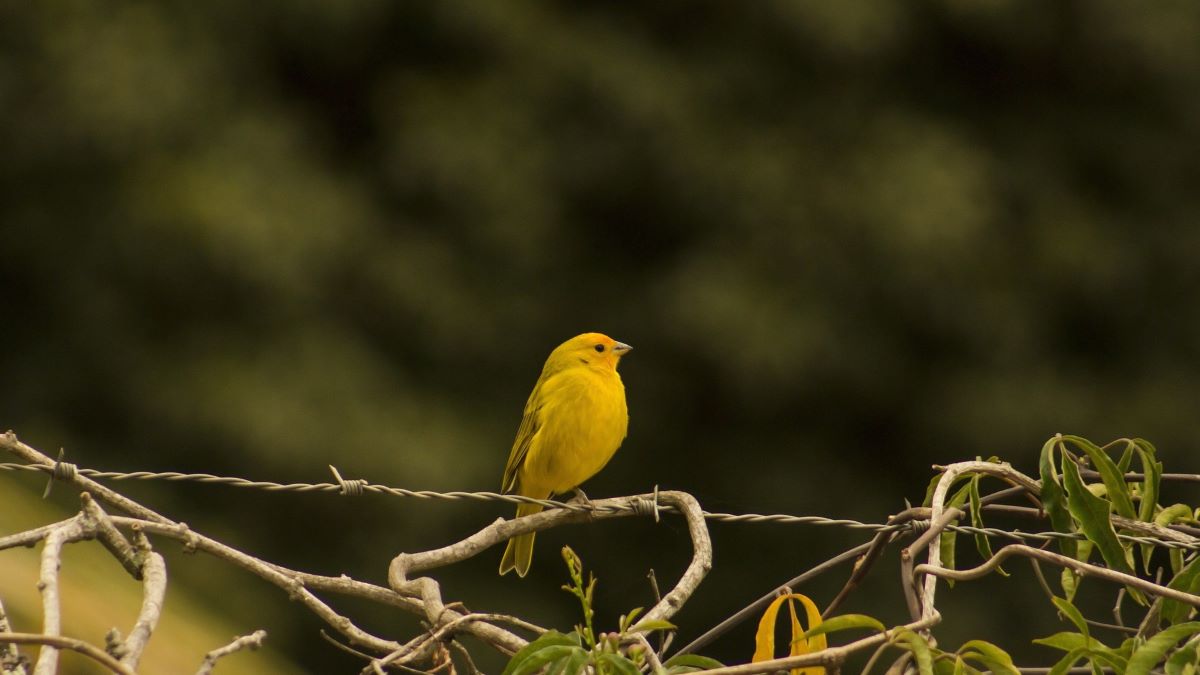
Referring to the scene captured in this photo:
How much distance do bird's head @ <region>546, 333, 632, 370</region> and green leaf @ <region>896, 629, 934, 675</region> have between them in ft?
8.09

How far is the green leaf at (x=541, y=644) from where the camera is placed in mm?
1630

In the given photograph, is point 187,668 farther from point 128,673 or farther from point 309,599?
point 128,673

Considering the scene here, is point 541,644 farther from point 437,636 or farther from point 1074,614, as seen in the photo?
point 1074,614

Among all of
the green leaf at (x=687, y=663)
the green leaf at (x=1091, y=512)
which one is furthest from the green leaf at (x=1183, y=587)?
the green leaf at (x=687, y=663)

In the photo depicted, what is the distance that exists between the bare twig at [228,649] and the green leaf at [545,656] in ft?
1.02

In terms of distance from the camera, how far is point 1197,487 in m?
9.12

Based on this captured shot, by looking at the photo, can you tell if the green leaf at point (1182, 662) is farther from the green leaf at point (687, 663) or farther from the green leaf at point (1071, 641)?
the green leaf at point (687, 663)

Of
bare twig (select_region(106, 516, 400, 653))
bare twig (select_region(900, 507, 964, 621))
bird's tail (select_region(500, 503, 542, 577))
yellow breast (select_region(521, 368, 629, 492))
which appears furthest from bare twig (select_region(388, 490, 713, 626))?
bird's tail (select_region(500, 503, 542, 577))

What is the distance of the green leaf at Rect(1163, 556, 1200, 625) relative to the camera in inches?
84.0

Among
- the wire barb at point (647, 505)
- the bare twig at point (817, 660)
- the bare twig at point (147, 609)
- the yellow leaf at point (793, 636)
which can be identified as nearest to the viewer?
the bare twig at point (147, 609)

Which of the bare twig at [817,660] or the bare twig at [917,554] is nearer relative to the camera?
the bare twig at [817,660]

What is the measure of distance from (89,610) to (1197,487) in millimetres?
8576

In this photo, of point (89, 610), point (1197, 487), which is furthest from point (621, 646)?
point (1197, 487)

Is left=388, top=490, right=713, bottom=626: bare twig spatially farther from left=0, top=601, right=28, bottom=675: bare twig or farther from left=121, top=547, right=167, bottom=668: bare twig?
left=0, top=601, right=28, bottom=675: bare twig
